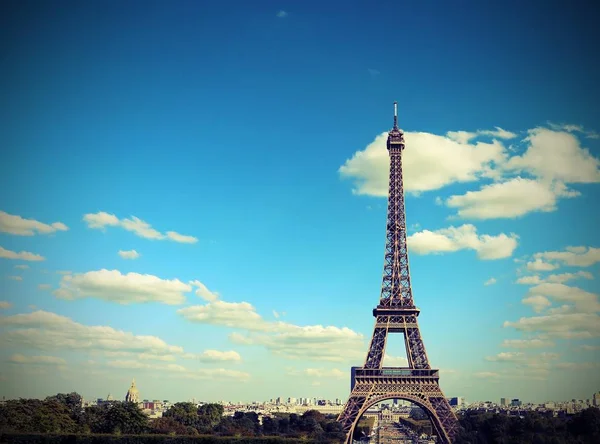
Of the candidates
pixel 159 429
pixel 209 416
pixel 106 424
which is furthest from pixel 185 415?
pixel 106 424

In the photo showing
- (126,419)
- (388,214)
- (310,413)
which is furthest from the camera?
(310,413)

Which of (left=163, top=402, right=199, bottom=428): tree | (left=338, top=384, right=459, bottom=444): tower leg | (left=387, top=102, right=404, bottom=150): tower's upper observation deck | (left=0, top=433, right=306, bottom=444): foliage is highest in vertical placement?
(left=387, top=102, right=404, bottom=150): tower's upper observation deck

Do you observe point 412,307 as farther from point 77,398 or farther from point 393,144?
point 77,398

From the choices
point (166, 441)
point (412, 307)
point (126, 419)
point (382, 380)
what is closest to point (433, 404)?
point (382, 380)

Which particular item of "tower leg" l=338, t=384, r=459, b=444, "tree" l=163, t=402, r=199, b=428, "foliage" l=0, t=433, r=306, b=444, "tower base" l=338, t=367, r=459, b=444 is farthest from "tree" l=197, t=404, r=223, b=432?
"tower base" l=338, t=367, r=459, b=444

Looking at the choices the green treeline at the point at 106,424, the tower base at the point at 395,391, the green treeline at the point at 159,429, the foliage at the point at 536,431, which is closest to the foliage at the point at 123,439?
the green treeline at the point at 159,429

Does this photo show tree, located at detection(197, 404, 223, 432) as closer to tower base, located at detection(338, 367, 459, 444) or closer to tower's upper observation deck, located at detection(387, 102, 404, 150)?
tower base, located at detection(338, 367, 459, 444)

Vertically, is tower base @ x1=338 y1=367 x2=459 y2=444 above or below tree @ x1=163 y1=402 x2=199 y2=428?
above

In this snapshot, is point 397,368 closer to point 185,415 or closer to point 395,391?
point 395,391
